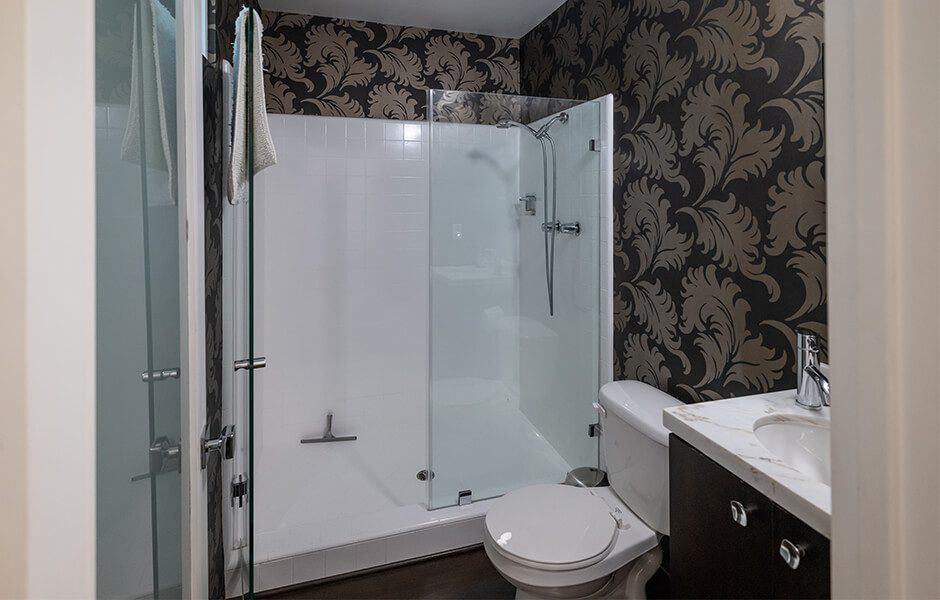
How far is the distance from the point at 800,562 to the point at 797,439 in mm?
412

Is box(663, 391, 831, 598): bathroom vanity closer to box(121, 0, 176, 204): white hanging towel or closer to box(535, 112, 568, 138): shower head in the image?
box(121, 0, 176, 204): white hanging towel

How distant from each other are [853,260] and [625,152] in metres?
1.84

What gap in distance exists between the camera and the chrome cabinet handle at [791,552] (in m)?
0.85

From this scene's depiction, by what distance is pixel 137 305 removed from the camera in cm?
66

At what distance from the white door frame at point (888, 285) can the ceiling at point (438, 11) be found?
8.23ft

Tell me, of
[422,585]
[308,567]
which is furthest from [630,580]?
[308,567]

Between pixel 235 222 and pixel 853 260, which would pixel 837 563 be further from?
pixel 235 222

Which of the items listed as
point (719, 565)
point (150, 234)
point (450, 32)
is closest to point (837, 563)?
point (719, 565)

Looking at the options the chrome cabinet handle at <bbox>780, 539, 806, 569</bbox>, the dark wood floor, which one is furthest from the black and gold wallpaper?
the chrome cabinet handle at <bbox>780, 539, 806, 569</bbox>

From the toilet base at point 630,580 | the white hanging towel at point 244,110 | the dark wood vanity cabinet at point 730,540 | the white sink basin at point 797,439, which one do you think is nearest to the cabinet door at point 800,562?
the dark wood vanity cabinet at point 730,540

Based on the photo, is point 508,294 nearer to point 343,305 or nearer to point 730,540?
point 343,305

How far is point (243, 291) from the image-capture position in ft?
6.79

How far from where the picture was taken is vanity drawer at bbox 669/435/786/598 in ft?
3.11

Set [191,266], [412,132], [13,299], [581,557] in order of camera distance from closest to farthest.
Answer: [13,299]
[191,266]
[581,557]
[412,132]
